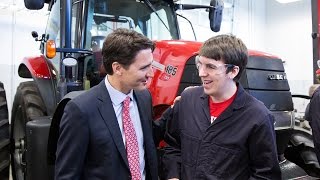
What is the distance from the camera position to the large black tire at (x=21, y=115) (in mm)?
3430

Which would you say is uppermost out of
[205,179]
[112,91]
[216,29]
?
[216,29]

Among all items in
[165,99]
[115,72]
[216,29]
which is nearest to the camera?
[115,72]

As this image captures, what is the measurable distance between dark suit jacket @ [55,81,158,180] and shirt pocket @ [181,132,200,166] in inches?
13.2

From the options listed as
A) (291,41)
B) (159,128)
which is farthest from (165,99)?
(291,41)

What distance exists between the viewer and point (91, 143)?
1.67 meters

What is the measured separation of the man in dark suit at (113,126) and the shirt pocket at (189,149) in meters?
0.16

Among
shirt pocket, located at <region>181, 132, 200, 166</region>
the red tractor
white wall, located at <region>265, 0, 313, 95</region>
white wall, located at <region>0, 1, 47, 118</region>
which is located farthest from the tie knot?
white wall, located at <region>265, 0, 313, 95</region>

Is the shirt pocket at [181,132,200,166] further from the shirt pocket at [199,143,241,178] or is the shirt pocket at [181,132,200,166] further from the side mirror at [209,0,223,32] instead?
A: the side mirror at [209,0,223,32]

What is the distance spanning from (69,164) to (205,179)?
2.10 feet

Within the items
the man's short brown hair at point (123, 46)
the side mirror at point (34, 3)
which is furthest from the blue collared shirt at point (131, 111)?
the side mirror at point (34, 3)

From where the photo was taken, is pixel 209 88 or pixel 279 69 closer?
pixel 209 88

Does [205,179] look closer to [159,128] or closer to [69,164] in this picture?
[159,128]

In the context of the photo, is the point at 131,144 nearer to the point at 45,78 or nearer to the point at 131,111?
the point at 131,111

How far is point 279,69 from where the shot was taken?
296cm
